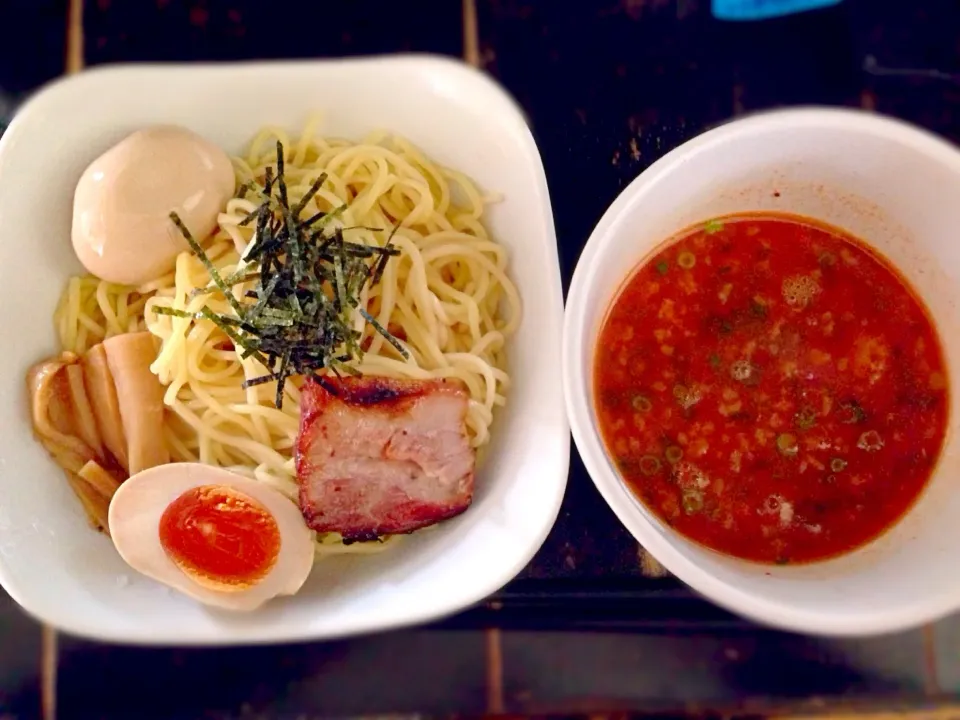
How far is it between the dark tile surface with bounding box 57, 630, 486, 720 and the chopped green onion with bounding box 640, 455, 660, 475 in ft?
1.81

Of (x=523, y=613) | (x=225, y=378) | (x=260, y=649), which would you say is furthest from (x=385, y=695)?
(x=225, y=378)

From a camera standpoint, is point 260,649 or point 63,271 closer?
point 63,271

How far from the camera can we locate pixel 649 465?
118cm

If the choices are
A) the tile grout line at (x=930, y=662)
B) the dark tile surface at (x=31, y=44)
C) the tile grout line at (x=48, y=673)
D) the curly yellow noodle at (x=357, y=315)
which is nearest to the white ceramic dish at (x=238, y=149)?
the curly yellow noodle at (x=357, y=315)

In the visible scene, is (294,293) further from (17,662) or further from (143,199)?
(17,662)

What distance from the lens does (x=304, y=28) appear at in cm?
163

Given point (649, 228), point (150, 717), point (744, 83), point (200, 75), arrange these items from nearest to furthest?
point (649, 228)
point (200, 75)
point (150, 717)
point (744, 83)

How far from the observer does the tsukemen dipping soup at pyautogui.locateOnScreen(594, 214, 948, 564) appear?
1.18 metres

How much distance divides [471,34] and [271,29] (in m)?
0.40

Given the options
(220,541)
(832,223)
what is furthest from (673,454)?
(220,541)

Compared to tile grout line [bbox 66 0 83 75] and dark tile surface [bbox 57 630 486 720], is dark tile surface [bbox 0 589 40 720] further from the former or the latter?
tile grout line [bbox 66 0 83 75]

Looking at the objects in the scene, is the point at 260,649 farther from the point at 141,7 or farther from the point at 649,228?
the point at 141,7

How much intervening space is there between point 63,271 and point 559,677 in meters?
1.14

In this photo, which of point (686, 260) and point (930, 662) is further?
point (930, 662)
